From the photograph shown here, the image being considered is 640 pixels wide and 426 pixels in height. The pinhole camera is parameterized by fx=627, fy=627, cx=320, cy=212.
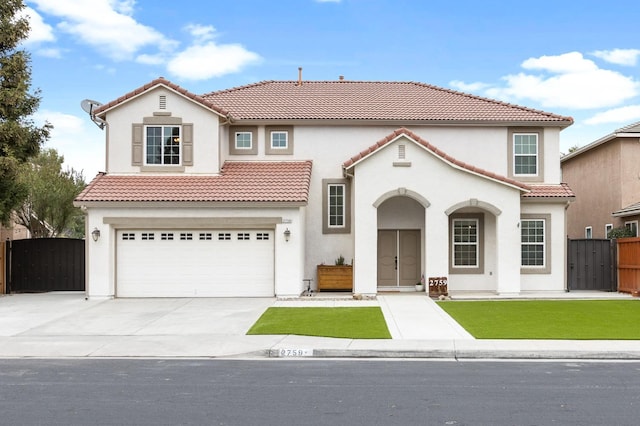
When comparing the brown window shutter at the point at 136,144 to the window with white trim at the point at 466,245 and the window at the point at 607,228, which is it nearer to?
the window with white trim at the point at 466,245

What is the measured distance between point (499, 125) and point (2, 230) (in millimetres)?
19448

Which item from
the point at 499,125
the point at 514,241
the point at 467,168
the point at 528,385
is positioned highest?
the point at 499,125

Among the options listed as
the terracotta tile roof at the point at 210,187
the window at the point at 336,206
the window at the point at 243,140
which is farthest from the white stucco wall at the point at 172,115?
the window at the point at 336,206

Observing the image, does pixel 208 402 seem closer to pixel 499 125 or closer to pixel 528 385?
pixel 528 385

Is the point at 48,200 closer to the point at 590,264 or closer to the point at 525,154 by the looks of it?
the point at 525,154

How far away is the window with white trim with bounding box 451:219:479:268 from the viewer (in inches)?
861

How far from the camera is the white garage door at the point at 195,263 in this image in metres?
20.2

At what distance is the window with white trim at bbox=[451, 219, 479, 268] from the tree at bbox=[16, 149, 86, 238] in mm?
23345

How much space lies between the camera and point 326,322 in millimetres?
14977

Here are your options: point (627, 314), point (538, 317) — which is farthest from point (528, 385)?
point (627, 314)

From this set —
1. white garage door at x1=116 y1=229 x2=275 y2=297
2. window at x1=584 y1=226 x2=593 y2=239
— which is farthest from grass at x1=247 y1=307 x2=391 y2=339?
window at x1=584 y1=226 x2=593 y2=239

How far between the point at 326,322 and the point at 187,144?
927cm

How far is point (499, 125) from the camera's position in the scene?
2275 centimetres

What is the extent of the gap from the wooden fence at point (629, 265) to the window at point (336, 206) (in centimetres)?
947
